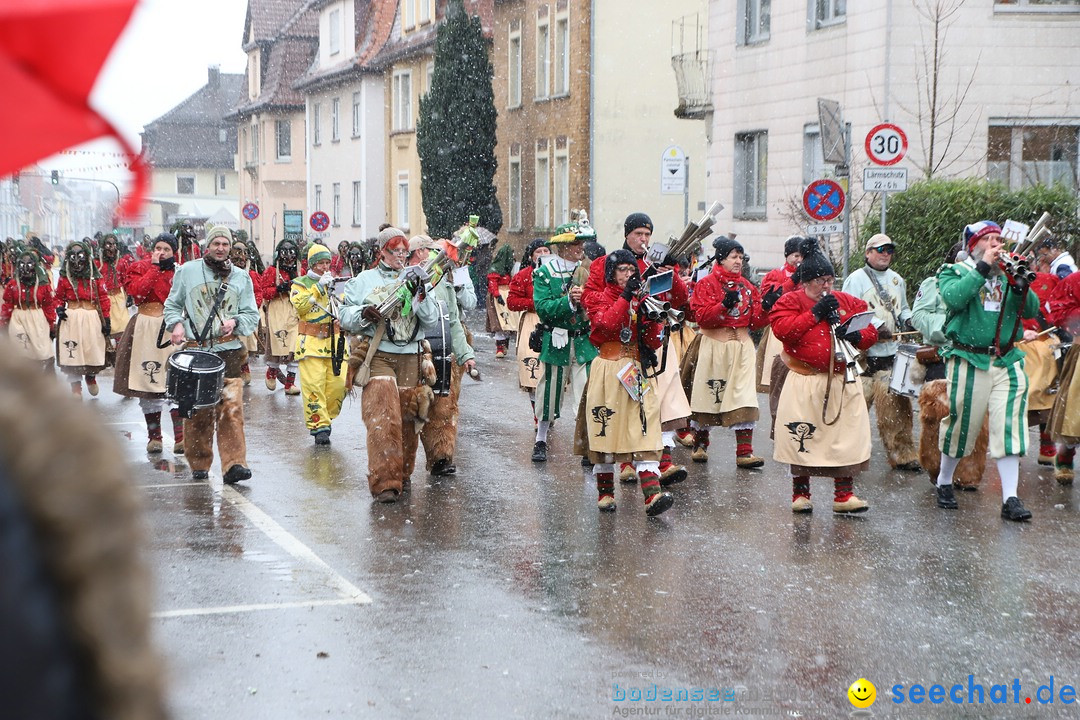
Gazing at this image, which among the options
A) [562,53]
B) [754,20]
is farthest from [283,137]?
[754,20]

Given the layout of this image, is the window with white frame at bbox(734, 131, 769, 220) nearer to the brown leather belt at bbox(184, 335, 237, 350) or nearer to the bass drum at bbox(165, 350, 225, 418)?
the brown leather belt at bbox(184, 335, 237, 350)

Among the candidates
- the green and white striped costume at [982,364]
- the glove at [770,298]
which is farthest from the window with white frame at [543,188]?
the green and white striped costume at [982,364]

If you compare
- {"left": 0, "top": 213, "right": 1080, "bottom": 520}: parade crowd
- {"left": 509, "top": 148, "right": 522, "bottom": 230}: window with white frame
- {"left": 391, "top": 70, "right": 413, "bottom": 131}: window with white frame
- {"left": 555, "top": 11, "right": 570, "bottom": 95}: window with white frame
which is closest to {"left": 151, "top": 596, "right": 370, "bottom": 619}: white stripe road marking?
{"left": 0, "top": 213, "right": 1080, "bottom": 520}: parade crowd

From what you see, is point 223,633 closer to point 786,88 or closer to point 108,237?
point 108,237

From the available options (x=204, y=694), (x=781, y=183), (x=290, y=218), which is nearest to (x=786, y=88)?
(x=781, y=183)

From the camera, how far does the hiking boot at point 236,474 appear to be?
10.6 m

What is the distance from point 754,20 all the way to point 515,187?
48.5ft

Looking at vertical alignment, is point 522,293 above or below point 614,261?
below

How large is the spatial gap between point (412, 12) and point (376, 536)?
42306 millimetres

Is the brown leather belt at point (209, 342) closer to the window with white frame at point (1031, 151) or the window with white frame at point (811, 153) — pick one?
the window with white frame at point (1031, 151)

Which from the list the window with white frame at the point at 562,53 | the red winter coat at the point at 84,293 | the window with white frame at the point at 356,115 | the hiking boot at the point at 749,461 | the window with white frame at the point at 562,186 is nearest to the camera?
the hiking boot at the point at 749,461

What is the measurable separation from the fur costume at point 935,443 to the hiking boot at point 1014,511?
Result: 0.84 m

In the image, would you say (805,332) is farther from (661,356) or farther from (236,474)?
(236,474)

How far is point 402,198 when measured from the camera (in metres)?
49.1
